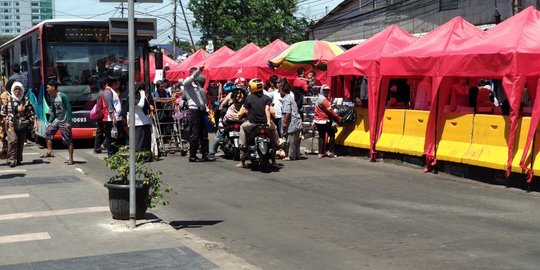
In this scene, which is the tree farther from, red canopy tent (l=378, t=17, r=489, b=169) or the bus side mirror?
red canopy tent (l=378, t=17, r=489, b=169)

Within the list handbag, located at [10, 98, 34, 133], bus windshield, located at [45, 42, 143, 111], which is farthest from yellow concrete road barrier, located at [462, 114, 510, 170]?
bus windshield, located at [45, 42, 143, 111]

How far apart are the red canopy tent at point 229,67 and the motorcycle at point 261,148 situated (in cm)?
1120

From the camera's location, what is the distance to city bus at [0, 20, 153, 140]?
17688 millimetres

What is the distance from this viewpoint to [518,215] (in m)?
9.12

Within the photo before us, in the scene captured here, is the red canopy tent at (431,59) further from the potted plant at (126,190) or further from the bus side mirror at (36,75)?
the bus side mirror at (36,75)

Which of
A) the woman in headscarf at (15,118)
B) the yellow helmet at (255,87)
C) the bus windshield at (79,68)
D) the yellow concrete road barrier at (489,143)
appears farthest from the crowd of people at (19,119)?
the yellow concrete road barrier at (489,143)

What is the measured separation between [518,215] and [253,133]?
6050 millimetres

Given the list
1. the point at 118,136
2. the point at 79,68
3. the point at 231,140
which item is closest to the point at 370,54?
the point at 231,140

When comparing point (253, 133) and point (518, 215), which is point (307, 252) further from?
point (253, 133)

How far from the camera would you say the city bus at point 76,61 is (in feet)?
58.0

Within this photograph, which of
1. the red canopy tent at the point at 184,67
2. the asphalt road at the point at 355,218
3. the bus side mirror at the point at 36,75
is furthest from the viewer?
the red canopy tent at the point at 184,67

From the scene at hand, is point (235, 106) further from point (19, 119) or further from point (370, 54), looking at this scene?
point (19, 119)

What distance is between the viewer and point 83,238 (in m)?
7.29

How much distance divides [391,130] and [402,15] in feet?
62.3
